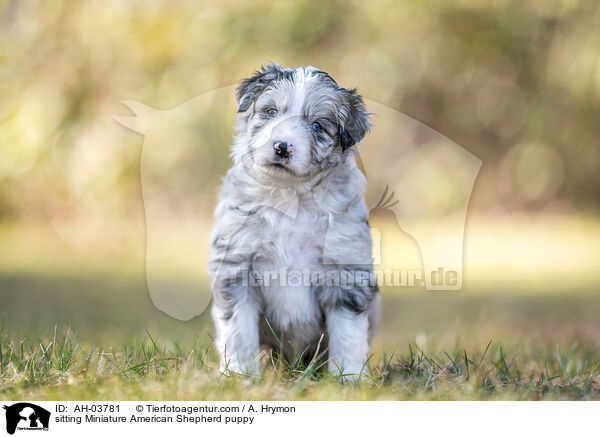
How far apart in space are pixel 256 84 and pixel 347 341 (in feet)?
5.28

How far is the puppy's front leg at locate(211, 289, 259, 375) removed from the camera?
3.70m

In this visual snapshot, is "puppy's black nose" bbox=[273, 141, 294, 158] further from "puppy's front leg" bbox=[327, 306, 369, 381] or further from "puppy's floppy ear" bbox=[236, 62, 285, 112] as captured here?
"puppy's front leg" bbox=[327, 306, 369, 381]

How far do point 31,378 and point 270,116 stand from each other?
6.28 ft

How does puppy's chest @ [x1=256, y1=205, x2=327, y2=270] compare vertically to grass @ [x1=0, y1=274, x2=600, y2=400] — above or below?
above

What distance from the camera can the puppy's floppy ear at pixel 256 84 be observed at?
3934 millimetres

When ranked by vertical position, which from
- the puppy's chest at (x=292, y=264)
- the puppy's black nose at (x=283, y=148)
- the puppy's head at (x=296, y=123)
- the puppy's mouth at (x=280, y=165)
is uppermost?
the puppy's head at (x=296, y=123)

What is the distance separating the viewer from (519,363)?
4.38m

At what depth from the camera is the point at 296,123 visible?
3.71 metres

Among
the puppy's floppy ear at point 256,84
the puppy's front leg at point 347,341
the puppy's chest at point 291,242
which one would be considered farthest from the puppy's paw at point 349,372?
the puppy's floppy ear at point 256,84

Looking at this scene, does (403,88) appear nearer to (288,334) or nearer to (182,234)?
(182,234)
